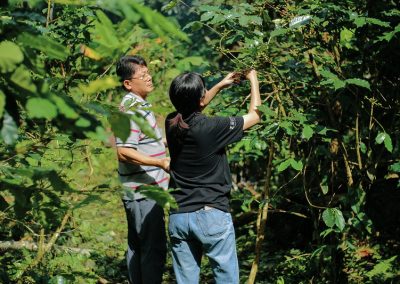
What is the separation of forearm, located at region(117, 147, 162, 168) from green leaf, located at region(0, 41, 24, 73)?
7.20ft

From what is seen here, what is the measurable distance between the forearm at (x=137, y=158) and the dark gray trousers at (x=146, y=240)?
333 millimetres

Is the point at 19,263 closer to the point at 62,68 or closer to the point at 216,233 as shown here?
the point at 62,68

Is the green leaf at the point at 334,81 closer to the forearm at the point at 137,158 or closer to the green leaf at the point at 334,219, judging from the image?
the green leaf at the point at 334,219

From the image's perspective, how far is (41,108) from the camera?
62.6 inches

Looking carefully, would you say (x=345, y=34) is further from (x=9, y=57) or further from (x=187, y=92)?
(x=9, y=57)

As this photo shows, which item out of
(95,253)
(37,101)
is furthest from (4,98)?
(95,253)

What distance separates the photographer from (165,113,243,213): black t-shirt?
338 centimetres

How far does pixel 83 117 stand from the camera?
1765mm

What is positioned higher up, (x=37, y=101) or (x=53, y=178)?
(x=37, y=101)

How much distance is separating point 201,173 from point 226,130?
282 mm

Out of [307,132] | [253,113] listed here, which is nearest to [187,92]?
[253,113]

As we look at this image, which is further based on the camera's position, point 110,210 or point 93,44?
point 110,210

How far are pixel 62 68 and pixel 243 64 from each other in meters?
1.71

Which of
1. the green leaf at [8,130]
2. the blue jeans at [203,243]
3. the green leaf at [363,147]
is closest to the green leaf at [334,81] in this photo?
the green leaf at [363,147]
